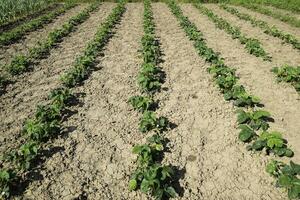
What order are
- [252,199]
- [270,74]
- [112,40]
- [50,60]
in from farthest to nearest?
[112,40], [50,60], [270,74], [252,199]

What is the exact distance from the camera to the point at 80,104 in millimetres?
7238

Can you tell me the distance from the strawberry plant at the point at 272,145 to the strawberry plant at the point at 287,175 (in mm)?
234

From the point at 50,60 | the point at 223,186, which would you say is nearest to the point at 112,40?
the point at 50,60

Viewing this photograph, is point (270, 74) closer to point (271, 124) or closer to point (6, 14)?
point (271, 124)

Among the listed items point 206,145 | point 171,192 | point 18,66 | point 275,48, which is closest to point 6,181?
point 171,192

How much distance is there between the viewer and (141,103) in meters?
6.66

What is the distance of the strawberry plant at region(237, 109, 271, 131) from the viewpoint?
5.79 m

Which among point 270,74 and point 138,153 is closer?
point 138,153

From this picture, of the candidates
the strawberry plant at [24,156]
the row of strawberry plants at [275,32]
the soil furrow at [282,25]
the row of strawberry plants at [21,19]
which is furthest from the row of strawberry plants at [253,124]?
the row of strawberry plants at [21,19]

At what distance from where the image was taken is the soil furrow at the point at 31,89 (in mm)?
6310

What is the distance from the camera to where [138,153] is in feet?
16.9

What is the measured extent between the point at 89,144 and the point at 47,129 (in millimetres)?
819

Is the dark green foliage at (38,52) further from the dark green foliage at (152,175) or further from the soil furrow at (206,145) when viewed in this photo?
the dark green foliage at (152,175)

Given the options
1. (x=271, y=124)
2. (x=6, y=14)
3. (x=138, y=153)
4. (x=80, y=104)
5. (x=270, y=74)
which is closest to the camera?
(x=138, y=153)
